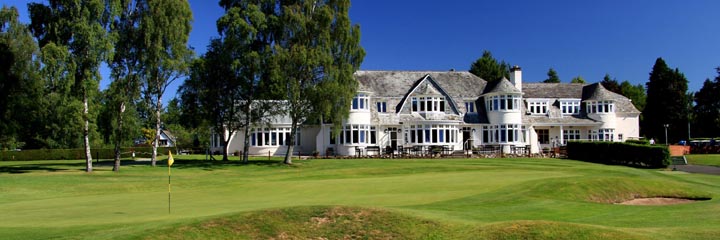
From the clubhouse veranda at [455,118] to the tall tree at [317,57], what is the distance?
26.2 feet

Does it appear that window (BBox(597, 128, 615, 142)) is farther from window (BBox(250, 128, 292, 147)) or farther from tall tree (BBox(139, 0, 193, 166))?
tall tree (BBox(139, 0, 193, 166))

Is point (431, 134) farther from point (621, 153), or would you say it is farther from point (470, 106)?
point (621, 153)

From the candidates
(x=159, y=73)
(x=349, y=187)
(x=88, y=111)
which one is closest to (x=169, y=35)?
(x=159, y=73)

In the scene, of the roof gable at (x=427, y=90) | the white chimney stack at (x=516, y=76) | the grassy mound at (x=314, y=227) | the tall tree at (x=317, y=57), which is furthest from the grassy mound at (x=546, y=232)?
the white chimney stack at (x=516, y=76)

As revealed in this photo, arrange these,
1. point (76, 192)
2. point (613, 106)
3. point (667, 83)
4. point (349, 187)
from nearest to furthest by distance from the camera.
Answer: point (349, 187) < point (76, 192) < point (613, 106) < point (667, 83)

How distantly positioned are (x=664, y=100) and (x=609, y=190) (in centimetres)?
6520

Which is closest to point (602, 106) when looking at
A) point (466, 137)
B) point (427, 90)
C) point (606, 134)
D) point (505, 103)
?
point (606, 134)

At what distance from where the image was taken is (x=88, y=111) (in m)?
36.9

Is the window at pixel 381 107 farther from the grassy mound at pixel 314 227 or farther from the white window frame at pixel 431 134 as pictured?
the grassy mound at pixel 314 227

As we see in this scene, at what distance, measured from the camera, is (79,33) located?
113ft

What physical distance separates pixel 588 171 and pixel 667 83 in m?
50.9

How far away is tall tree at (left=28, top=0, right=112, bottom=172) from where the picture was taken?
3450cm

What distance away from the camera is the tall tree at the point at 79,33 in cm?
3450

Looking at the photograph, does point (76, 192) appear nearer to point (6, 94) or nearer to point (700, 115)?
point (6, 94)
